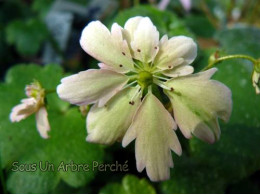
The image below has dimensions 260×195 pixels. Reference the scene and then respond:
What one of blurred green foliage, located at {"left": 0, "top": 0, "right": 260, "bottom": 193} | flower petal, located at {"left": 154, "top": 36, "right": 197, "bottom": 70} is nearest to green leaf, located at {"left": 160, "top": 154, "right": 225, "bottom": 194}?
blurred green foliage, located at {"left": 0, "top": 0, "right": 260, "bottom": 193}

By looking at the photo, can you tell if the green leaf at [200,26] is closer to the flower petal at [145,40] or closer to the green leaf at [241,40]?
the green leaf at [241,40]

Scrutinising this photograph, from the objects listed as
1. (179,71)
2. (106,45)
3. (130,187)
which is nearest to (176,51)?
(179,71)

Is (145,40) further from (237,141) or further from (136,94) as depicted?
(237,141)

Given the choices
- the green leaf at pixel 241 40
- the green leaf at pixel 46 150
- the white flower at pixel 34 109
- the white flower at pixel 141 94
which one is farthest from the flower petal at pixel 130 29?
the green leaf at pixel 241 40

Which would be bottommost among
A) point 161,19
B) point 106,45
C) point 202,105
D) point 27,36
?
point 27,36

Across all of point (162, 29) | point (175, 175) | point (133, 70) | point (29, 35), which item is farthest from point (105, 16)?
point (133, 70)

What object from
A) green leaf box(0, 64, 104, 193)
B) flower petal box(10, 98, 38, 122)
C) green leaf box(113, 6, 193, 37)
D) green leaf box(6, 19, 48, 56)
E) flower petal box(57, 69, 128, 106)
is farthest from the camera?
green leaf box(6, 19, 48, 56)

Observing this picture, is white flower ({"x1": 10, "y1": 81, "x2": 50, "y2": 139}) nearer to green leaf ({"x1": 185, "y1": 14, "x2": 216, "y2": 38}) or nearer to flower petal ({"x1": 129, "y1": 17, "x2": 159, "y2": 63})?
flower petal ({"x1": 129, "y1": 17, "x2": 159, "y2": 63})
